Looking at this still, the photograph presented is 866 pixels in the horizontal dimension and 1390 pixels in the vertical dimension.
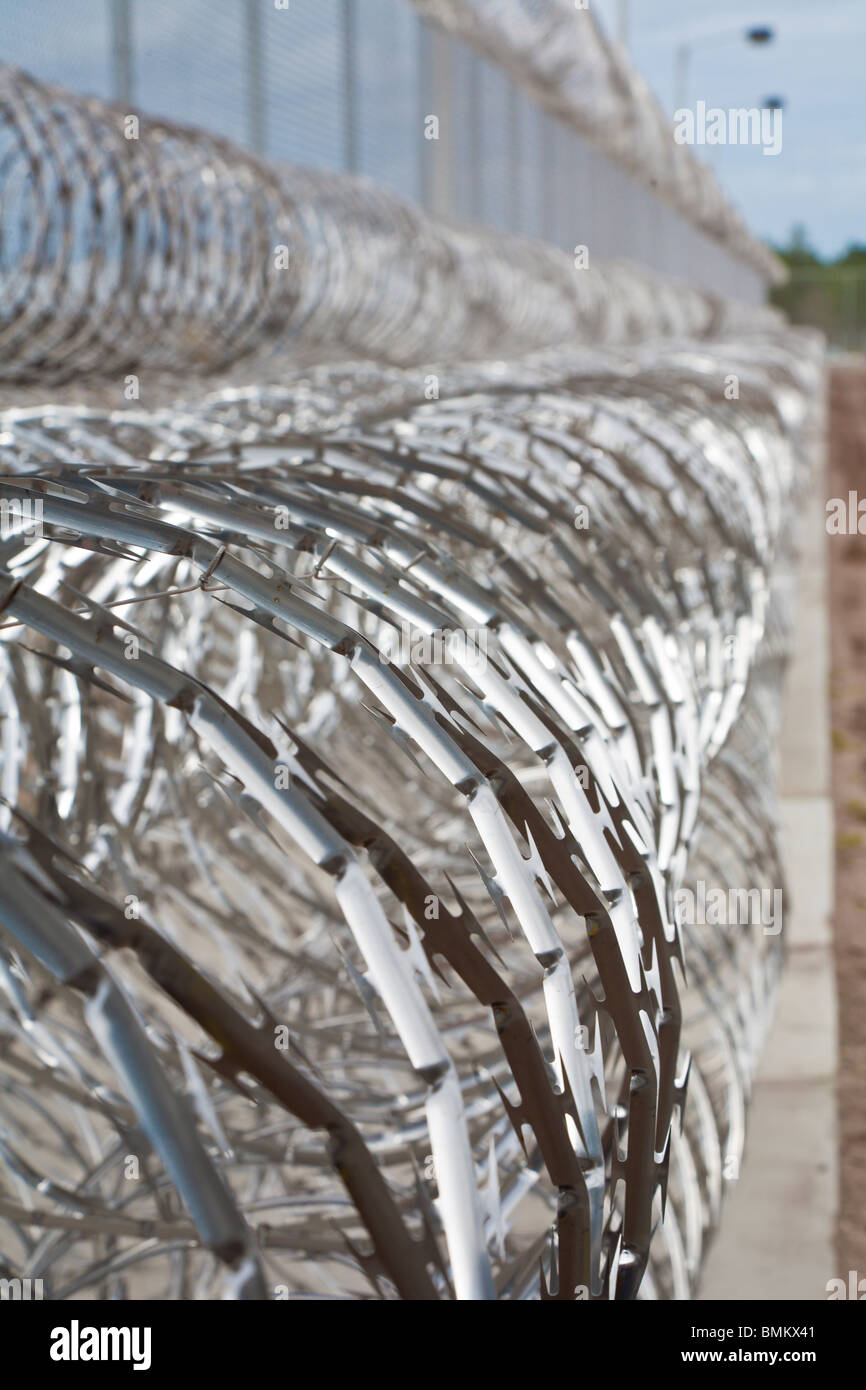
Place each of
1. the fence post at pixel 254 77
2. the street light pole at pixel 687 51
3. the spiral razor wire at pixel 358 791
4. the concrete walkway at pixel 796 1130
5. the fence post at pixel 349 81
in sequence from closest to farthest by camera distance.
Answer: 1. the spiral razor wire at pixel 358 791
2. the concrete walkway at pixel 796 1130
3. the fence post at pixel 254 77
4. the fence post at pixel 349 81
5. the street light pole at pixel 687 51

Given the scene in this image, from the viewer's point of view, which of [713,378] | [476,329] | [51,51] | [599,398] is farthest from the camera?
[476,329]

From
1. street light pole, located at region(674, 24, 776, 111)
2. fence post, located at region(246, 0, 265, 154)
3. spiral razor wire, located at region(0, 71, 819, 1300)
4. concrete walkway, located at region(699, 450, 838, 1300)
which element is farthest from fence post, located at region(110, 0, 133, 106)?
street light pole, located at region(674, 24, 776, 111)

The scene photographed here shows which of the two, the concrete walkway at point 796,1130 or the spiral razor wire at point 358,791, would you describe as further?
the concrete walkway at point 796,1130

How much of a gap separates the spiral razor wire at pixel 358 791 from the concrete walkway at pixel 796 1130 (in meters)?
0.16

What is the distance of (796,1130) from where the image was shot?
7.27ft

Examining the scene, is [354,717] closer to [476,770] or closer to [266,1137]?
[266,1137]

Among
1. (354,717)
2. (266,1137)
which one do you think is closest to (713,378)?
(354,717)

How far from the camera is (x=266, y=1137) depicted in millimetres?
1358

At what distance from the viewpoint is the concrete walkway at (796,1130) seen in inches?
74.7

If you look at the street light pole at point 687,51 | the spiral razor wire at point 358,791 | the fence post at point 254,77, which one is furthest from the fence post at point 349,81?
the street light pole at point 687,51

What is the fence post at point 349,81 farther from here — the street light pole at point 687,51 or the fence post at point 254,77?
the street light pole at point 687,51

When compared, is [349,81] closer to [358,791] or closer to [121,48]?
[121,48]

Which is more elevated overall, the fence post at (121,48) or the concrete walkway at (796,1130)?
the fence post at (121,48)
